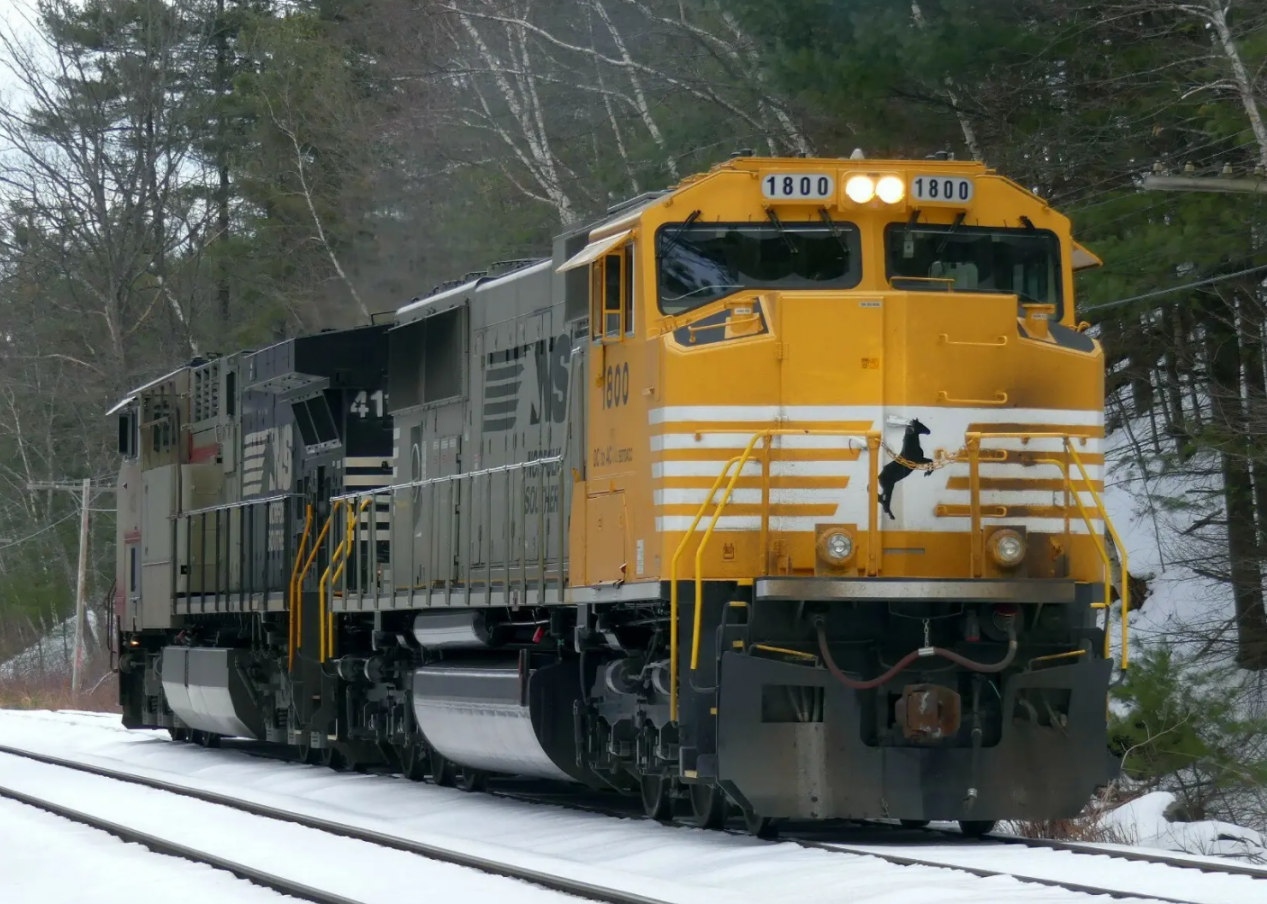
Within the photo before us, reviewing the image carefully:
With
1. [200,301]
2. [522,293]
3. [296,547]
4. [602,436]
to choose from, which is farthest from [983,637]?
[200,301]

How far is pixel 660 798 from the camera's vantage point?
11.7 m

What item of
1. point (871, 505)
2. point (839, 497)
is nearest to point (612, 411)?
point (839, 497)

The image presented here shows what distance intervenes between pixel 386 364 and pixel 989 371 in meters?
8.20

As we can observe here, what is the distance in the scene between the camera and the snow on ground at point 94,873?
9.46 metres

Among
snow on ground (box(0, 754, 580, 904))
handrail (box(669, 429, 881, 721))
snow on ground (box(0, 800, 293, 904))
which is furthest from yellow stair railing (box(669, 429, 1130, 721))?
snow on ground (box(0, 800, 293, 904))

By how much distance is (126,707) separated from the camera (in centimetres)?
2345

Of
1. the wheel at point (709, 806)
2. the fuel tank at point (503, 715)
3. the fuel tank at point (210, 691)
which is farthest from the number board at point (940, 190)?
the fuel tank at point (210, 691)

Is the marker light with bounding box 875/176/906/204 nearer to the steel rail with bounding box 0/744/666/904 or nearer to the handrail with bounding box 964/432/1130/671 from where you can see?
the handrail with bounding box 964/432/1130/671

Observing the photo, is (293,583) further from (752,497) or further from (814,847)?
(814,847)

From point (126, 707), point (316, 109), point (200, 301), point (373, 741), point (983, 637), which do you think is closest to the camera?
point (983, 637)

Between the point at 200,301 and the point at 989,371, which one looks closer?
the point at 989,371

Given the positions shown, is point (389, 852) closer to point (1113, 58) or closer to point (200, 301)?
point (1113, 58)

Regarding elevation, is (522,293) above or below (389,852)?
above

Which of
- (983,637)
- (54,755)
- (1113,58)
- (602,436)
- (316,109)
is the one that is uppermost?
(316,109)
